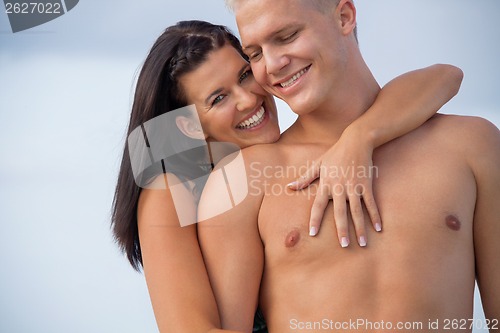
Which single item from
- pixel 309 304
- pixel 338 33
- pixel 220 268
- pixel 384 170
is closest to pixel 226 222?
pixel 220 268

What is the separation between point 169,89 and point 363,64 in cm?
46

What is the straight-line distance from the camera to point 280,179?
1420 mm

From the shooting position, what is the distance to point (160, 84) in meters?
1.58

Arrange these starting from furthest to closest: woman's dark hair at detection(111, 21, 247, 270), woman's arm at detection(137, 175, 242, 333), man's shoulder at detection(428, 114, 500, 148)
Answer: woman's dark hair at detection(111, 21, 247, 270), man's shoulder at detection(428, 114, 500, 148), woman's arm at detection(137, 175, 242, 333)

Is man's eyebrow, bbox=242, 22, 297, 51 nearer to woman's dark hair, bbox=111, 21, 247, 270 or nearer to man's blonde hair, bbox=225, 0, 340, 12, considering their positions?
man's blonde hair, bbox=225, 0, 340, 12

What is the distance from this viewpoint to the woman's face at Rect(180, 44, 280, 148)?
59.7 inches

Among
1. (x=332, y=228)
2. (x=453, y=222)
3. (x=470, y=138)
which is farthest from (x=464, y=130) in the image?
(x=332, y=228)

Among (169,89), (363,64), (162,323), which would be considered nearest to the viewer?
(162,323)

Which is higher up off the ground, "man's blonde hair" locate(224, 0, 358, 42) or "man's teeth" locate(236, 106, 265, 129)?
"man's blonde hair" locate(224, 0, 358, 42)

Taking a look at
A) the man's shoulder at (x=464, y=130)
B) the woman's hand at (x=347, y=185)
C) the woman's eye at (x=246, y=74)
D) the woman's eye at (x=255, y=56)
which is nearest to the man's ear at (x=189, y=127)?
the woman's eye at (x=246, y=74)

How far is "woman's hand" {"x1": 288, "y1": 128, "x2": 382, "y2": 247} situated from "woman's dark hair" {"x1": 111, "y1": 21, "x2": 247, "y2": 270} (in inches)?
16.2

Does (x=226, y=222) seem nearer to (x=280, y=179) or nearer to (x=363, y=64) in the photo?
(x=280, y=179)

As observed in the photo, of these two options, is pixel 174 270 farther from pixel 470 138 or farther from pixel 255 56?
pixel 470 138

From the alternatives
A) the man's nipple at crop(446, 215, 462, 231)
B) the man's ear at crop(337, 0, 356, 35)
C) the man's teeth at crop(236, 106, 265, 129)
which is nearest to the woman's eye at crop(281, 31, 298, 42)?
the man's ear at crop(337, 0, 356, 35)
